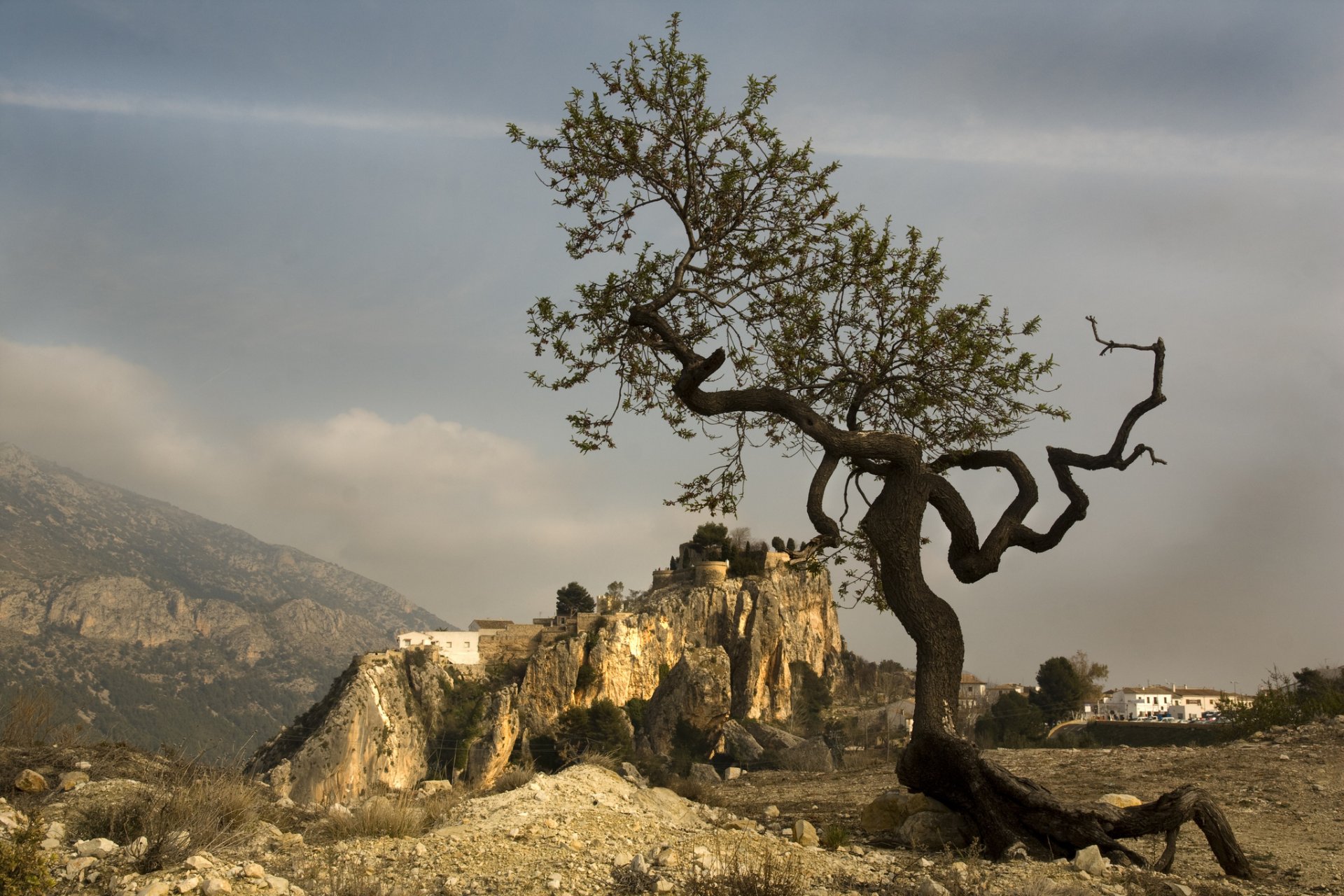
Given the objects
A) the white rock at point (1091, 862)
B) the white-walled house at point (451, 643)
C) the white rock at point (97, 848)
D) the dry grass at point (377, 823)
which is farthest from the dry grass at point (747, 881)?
the white-walled house at point (451, 643)

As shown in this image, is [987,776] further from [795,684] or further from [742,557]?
[742,557]

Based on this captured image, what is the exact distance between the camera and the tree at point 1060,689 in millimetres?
46500

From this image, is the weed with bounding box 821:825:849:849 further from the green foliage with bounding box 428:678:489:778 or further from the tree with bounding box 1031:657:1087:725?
the green foliage with bounding box 428:678:489:778

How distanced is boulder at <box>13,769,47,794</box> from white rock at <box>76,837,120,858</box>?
1.75m

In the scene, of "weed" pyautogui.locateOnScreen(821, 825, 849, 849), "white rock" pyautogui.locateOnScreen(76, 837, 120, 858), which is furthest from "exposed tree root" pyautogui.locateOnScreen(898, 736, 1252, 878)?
"white rock" pyautogui.locateOnScreen(76, 837, 120, 858)

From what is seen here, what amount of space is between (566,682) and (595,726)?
296 inches

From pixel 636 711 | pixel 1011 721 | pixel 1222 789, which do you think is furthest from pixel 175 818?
pixel 636 711

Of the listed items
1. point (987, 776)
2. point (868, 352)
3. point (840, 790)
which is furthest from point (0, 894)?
point (840, 790)

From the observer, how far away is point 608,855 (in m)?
5.20

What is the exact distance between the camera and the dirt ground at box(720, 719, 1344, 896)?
6023 millimetres

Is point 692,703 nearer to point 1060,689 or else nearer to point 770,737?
point 770,737

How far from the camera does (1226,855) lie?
18.1 feet

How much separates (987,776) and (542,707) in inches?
2352

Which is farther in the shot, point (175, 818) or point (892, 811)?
point (892, 811)
